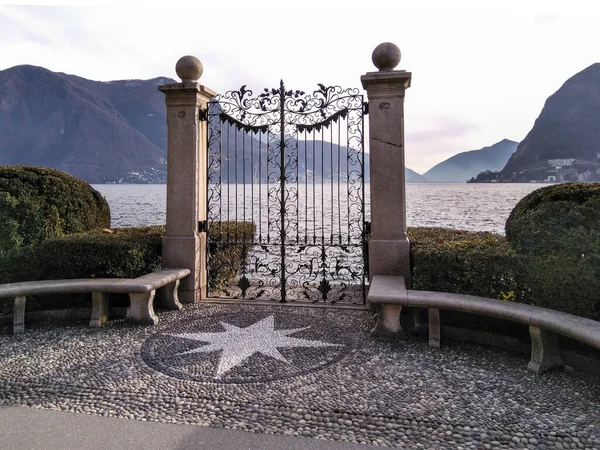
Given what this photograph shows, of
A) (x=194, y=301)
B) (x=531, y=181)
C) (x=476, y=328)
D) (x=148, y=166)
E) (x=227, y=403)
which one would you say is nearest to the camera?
(x=227, y=403)

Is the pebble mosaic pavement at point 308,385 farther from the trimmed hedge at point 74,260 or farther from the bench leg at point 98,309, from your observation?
the trimmed hedge at point 74,260

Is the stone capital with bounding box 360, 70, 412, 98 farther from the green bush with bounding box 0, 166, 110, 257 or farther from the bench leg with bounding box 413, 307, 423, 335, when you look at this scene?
the green bush with bounding box 0, 166, 110, 257

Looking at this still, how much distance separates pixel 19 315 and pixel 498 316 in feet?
20.6

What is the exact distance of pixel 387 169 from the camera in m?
6.55

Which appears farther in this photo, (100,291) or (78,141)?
(78,141)

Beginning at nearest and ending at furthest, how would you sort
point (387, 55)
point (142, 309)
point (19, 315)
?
point (19, 315)
point (142, 309)
point (387, 55)

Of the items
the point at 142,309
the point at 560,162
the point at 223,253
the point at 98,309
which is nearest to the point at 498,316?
the point at 142,309

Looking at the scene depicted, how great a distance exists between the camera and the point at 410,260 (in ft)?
21.2

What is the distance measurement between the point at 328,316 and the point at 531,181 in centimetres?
12619

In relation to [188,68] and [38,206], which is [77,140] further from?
[188,68]

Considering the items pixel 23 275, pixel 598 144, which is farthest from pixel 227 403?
pixel 598 144

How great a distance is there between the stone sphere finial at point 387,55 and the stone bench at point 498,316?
339cm

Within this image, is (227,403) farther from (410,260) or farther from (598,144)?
(598,144)

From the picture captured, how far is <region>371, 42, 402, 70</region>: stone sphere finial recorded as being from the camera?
6406 mm
